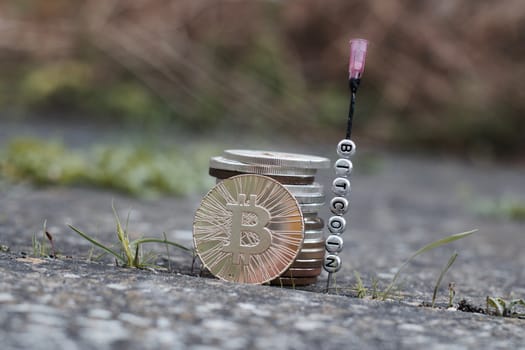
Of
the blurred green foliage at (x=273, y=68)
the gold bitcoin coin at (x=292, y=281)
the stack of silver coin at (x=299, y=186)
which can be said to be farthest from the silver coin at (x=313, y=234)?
the blurred green foliage at (x=273, y=68)

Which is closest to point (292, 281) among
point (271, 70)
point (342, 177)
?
point (342, 177)

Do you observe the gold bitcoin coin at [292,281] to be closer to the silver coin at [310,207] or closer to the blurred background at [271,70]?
the silver coin at [310,207]

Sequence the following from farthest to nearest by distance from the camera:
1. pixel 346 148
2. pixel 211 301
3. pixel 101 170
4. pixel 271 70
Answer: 1. pixel 271 70
2. pixel 101 170
3. pixel 346 148
4. pixel 211 301

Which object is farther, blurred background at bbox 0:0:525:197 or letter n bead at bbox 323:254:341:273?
blurred background at bbox 0:0:525:197

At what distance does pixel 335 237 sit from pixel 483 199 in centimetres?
316

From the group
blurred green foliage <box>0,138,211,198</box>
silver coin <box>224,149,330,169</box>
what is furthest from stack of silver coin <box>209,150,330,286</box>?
blurred green foliage <box>0,138,211,198</box>

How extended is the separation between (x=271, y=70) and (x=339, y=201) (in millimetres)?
5699

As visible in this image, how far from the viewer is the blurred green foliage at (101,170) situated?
3.44 meters

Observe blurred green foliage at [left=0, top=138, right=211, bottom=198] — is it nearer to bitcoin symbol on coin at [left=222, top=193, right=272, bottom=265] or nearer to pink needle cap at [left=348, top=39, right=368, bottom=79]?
Answer: bitcoin symbol on coin at [left=222, top=193, right=272, bottom=265]

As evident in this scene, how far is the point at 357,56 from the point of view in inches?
63.4

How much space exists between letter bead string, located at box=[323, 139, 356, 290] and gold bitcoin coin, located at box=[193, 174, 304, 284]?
87mm

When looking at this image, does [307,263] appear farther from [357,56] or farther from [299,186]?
[357,56]

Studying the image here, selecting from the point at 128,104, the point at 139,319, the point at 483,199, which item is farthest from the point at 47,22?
the point at 139,319

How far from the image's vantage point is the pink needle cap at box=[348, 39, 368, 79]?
1600 mm
